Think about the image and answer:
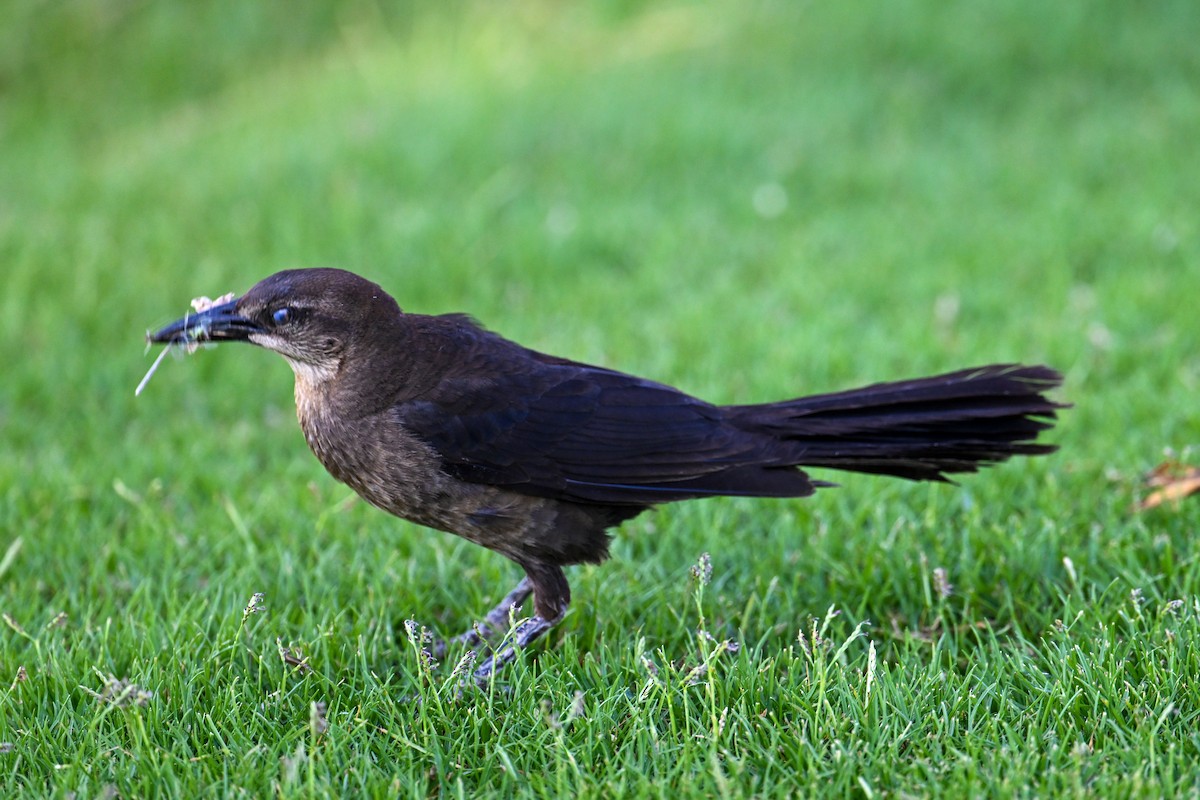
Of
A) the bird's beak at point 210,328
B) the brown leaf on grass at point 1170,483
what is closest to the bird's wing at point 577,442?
the bird's beak at point 210,328

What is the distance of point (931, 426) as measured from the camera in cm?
331

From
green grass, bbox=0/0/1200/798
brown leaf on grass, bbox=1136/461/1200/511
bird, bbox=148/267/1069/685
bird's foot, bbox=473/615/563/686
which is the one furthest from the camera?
brown leaf on grass, bbox=1136/461/1200/511

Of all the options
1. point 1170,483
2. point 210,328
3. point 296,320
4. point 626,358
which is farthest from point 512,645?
point 626,358

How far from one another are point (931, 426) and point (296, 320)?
1.81 meters

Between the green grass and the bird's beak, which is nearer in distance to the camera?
the green grass

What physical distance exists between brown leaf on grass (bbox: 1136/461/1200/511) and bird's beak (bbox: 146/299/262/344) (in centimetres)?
281

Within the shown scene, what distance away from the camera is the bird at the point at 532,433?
322 centimetres

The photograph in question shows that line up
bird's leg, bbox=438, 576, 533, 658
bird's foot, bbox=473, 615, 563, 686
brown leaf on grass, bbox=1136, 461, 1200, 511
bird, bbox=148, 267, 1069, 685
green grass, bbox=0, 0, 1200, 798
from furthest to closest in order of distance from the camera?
brown leaf on grass, bbox=1136, 461, 1200, 511
bird's leg, bbox=438, 576, 533, 658
bird, bbox=148, 267, 1069, 685
bird's foot, bbox=473, 615, 563, 686
green grass, bbox=0, 0, 1200, 798

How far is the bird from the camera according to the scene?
322 cm

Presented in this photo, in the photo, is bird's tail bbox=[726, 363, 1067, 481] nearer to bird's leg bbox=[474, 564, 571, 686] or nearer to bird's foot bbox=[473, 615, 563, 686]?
bird's leg bbox=[474, 564, 571, 686]

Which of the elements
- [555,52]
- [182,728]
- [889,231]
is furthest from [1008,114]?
[182,728]

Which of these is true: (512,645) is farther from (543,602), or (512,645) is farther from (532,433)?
(532,433)

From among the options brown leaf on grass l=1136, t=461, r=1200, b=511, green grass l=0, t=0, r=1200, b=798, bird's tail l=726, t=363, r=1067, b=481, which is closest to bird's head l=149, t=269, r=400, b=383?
green grass l=0, t=0, r=1200, b=798

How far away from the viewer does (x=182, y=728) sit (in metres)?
2.82
